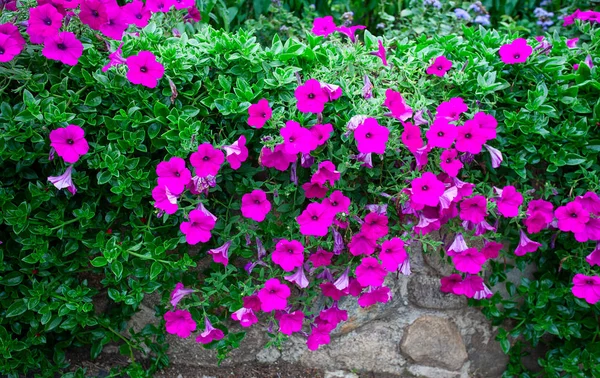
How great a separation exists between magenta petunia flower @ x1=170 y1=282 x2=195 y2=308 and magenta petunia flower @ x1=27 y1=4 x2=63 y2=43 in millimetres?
927

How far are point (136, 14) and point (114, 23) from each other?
12 cm

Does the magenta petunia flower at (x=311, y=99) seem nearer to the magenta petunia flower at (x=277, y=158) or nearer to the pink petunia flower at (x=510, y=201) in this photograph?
the magenta petunia flower at (x=277, y=158)

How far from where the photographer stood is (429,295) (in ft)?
7.81

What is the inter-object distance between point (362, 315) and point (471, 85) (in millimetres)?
978

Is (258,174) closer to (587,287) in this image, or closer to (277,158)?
(277,158)

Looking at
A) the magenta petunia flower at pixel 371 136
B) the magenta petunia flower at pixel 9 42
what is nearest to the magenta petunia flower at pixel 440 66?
the magenta petunia flower at pixel 371 136

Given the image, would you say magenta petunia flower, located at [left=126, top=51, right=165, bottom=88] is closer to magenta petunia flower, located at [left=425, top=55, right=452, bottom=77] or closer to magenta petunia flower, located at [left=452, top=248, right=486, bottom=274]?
magenta petunia flower, located at [left=425, top=55, right=452, bottom=77]

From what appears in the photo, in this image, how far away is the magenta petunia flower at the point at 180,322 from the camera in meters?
2.07

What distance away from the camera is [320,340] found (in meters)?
2.16

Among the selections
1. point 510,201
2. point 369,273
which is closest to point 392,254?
point 369,273

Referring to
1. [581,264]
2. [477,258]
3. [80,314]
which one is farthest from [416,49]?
[80,314]

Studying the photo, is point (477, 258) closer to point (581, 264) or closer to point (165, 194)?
point (581, 264)

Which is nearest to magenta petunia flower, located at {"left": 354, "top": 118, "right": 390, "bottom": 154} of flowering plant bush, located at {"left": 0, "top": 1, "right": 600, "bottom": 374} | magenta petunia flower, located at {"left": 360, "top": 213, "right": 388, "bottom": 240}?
flowering plant bush, located at {"left": 0, "top": 1, "right": 600, "bottom": 374}

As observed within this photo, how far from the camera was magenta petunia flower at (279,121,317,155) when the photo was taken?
186cm
